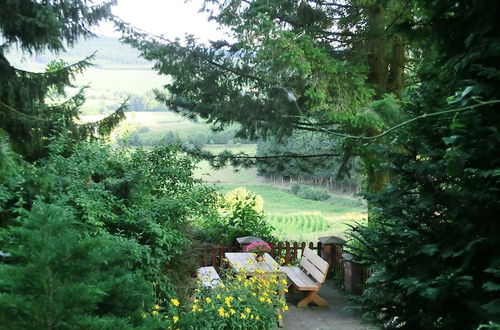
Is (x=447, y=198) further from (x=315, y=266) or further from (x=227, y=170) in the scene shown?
(x=227, y=170)

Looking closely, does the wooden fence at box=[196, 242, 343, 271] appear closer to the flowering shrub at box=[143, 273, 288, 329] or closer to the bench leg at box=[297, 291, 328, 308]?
the bench leg at box=[297, 291, 328, 308]

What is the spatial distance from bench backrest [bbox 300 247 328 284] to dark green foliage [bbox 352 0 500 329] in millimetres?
4064

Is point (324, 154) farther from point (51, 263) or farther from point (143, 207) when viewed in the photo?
point (51, 263)

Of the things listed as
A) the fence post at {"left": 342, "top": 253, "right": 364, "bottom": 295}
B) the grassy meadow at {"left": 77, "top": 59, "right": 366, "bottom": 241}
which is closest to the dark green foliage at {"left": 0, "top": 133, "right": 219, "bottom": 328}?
the fence post at {"left": 342, "top": 253, "right": 364, "bottom": 295}

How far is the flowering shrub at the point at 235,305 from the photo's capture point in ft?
16.9

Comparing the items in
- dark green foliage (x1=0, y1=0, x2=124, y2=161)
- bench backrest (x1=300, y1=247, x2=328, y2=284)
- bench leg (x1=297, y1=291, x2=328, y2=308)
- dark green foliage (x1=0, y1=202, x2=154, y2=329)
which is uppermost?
dark green foliage (x1=0, y1=0, x2=124, y2=161)

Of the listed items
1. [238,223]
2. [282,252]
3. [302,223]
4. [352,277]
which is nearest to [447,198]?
[352,277]

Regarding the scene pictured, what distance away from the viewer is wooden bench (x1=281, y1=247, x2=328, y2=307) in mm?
7184

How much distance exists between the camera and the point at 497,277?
7.50ft

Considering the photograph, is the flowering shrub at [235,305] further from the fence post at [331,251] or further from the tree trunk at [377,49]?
the tree trunk at [377,49]

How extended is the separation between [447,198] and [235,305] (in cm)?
336

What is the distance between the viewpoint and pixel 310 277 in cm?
806

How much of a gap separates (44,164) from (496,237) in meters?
3.97

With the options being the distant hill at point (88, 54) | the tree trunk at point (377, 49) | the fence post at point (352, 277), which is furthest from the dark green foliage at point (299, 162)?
the distant hill at point (88, 54)
